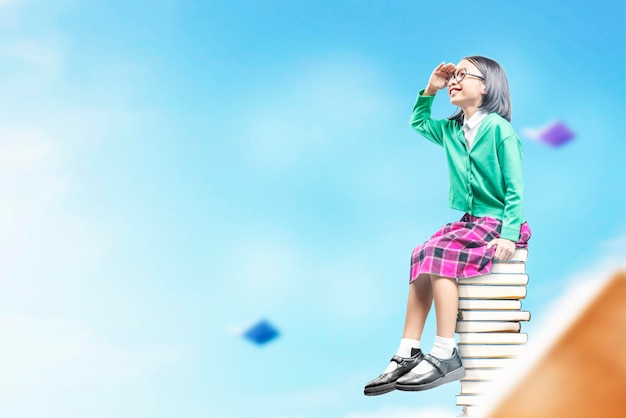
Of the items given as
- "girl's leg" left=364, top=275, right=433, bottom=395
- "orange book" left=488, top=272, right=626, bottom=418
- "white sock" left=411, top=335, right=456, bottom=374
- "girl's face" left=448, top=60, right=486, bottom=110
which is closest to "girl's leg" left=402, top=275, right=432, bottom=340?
"girl's leg" left=364, top=275, right=433, bottom=395

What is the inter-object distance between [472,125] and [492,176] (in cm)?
21

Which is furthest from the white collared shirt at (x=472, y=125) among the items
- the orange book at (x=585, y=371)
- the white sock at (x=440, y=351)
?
the orange book at (x=585, y=371)

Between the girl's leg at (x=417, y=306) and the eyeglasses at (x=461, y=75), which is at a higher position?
the eyeglasses at (x=461, y=75)

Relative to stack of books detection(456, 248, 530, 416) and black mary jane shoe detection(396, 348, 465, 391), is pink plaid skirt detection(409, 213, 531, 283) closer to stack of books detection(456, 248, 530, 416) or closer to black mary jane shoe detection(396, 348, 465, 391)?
stack of books detection(456, 248, 530, 416)

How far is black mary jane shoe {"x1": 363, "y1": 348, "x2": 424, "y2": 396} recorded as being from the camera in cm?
247

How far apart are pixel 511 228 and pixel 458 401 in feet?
2.03

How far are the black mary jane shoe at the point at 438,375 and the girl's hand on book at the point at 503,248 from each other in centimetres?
36

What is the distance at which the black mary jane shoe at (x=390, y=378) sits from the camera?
2.47 meters

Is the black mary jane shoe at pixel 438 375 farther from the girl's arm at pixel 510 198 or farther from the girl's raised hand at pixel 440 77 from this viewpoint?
the girl's raised hand at pixel 440 77

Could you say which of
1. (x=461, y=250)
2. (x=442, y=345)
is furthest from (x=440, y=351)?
(x=461, y=250)

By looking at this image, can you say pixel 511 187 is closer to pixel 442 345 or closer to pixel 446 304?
pixel 446 304

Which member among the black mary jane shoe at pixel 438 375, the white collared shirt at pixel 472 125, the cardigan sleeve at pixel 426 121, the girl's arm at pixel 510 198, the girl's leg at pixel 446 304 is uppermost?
the cardigan sleeve at pixel 426 121

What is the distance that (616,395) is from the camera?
1.17m

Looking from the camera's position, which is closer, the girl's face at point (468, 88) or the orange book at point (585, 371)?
the orange book at point (585, 371)
